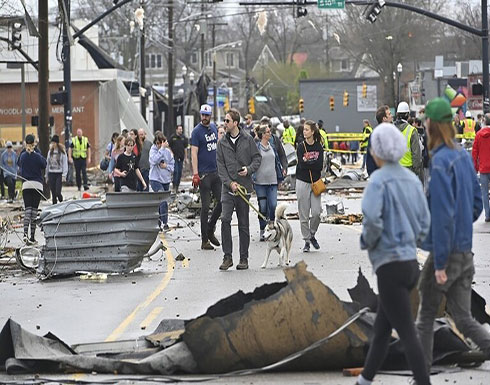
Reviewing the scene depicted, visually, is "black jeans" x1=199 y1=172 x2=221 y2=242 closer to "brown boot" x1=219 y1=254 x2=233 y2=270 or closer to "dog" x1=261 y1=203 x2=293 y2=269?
"brown boot" x1=219 y1=254 x2=233 y2=270

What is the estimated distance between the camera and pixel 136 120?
4825cm

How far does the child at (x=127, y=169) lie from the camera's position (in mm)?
20344

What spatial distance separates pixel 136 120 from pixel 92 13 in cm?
3862

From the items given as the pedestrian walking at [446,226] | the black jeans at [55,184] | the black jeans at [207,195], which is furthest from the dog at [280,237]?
the black jeans at [55,184]

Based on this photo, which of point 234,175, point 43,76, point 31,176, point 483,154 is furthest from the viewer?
point 43,76

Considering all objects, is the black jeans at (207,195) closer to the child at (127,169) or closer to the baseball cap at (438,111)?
the child at (127,169)

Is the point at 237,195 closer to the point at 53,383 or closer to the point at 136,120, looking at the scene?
the point at 53,383

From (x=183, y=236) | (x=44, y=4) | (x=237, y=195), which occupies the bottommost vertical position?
(x=183, y=236)

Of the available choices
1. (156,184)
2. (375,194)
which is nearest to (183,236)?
(156,184)

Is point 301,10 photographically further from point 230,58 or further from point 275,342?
point 230,58

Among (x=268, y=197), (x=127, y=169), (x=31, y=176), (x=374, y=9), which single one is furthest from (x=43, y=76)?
(x=268, y=197)

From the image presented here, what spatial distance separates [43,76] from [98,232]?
19.3 m

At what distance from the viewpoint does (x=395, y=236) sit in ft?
22.4

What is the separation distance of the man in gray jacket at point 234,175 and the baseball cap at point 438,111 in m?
7.15
